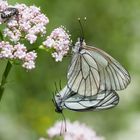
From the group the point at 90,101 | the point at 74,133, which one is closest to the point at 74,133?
the point at 74,133

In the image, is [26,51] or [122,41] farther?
[122,41]

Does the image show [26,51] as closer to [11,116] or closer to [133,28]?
[11,116]

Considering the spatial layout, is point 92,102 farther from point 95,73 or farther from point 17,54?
point 17,54

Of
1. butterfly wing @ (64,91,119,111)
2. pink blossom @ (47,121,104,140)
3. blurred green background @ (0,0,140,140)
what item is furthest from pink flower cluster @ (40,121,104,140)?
blurred green background @ (0,0,140,140)

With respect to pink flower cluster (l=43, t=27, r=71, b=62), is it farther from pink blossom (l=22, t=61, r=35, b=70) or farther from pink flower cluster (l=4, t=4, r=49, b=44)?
pink blossom (l=22, t=61, r=35, b=70)

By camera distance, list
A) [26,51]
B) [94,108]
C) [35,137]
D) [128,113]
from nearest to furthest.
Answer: [26,51], [94,108], [35,137], [128,113]

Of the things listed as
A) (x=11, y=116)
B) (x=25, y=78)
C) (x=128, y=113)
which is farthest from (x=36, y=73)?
(x=128, y=113)

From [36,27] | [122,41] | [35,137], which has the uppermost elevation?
[122,41]
